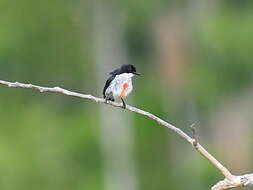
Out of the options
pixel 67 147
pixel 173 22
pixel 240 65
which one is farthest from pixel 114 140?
pixel 173 22

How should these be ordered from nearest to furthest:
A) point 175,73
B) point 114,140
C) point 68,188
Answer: point 68,188, point 114,140, point 175,73

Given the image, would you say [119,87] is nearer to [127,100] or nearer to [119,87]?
[119,87]

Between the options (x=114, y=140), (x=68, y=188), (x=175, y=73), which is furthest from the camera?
(x=175, y=73)

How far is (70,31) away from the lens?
2869cm

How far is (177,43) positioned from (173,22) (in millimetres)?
620

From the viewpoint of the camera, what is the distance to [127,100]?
973 inches

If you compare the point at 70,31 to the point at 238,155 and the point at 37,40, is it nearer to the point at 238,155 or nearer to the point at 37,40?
the point at 37,40

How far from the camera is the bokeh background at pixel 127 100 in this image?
83.7 ft

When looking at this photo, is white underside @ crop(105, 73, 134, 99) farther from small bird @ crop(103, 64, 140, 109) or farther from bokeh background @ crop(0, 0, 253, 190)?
bokeh background @ crop(0, 0, 253, 190)

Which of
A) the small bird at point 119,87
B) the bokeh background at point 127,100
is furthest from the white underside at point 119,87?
the bokeh background at point 127,100

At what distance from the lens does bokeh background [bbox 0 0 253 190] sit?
25.5 meters

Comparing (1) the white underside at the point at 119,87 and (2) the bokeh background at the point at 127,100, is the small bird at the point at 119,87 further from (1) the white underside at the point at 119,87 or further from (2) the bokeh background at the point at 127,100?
(2) the bokeh background at the point at 127,100

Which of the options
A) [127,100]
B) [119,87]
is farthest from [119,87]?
[127,100]

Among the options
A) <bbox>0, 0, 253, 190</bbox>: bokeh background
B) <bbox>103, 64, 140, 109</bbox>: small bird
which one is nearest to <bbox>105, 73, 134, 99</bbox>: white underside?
<bbox>103, 64, 140, 109</bbox>: small bird
